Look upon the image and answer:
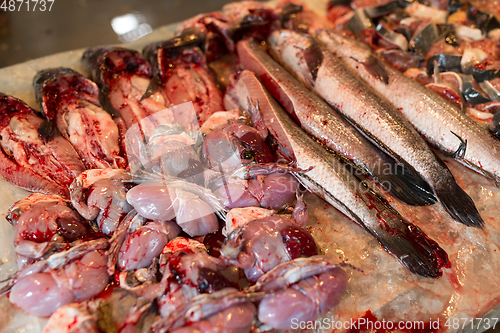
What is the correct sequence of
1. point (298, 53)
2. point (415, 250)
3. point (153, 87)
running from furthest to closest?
point (298, 53) → point (153, 87) → point (415, 250)

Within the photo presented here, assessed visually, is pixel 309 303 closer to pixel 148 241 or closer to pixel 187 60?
pixel 148 241

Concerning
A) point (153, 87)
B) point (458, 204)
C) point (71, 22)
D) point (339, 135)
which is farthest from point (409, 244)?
point (71, 22)

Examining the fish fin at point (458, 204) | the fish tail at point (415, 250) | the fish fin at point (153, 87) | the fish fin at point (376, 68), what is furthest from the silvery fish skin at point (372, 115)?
the fish fin at point (153, 87)

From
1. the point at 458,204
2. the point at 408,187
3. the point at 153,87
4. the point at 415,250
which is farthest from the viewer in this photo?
the point at 153,87

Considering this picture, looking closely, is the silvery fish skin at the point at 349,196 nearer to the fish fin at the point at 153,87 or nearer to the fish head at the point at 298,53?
the fish head at the point at 298,53

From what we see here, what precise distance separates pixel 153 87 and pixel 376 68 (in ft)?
7.62

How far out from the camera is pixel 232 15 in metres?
4.27

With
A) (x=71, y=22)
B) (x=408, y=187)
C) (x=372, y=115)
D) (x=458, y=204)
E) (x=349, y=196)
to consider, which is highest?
(x=71, y=22)

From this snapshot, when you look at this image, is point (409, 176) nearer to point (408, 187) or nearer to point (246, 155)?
point (408, 187)

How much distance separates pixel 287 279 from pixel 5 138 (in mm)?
2646

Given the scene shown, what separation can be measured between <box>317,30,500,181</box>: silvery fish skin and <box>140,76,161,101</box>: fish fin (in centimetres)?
216

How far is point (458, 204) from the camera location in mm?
2533

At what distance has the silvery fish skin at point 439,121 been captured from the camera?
9.01ft

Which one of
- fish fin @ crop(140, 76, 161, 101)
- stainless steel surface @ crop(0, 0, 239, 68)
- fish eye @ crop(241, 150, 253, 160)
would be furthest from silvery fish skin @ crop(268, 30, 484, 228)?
stainless steel surface @ crop(0, 0, 239, 68)
